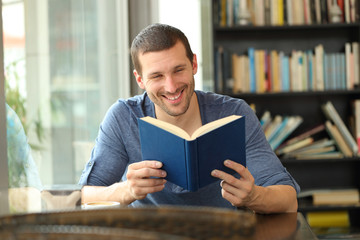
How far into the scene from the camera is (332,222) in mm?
3486

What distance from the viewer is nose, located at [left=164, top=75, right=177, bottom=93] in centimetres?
193

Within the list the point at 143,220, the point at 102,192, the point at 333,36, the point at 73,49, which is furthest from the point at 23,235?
the point at 333,36

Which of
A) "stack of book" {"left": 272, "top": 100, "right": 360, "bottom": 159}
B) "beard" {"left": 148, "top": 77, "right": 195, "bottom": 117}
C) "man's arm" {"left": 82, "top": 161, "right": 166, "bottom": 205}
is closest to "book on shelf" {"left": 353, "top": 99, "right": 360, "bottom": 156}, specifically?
"stack of book" {"left": 272, "top": 100, "right": 360, "bottom": 159}

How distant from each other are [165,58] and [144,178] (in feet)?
1.71

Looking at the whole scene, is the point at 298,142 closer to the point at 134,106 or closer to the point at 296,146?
the point at 296,146

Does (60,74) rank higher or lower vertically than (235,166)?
higher

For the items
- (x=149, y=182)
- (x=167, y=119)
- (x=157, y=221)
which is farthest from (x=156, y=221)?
(x=167, y=119)

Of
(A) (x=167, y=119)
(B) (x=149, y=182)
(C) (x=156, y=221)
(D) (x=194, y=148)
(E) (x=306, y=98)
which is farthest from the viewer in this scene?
(E) (x=306, y=98)

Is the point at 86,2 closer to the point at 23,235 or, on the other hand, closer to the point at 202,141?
the point at 202,141

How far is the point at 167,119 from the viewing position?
81.7 inches

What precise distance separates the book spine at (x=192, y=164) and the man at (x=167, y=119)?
0.32 m

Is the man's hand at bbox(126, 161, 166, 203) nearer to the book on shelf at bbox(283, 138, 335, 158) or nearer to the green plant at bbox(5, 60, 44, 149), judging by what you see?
the green plant at bbox(5, 60, 44, 149)

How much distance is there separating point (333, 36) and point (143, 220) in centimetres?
320

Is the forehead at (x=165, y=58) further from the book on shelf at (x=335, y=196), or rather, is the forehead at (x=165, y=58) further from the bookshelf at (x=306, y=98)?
the book on shelf at (x=335, y=196)
